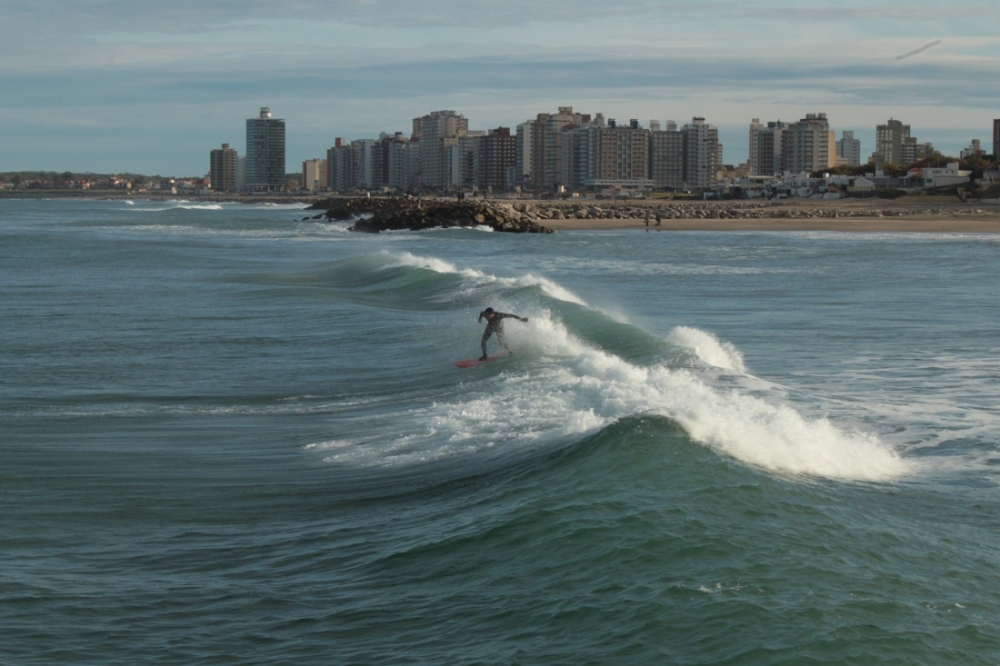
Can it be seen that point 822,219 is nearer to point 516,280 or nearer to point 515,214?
point 515,214

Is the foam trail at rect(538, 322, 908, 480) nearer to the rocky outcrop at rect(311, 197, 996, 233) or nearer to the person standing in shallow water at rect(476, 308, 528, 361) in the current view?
the person standing in shallow water at rect(476, 308, 528, 361)

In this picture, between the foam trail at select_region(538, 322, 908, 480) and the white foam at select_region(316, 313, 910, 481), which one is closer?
the foam trail at select_region(538, 322, 908, 480)

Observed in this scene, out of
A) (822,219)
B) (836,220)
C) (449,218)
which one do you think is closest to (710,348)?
(449,218)

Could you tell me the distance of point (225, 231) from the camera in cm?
7675

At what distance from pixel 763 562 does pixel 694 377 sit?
700 centimetres

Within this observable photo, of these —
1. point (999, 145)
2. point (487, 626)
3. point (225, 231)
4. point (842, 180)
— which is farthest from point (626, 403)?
point (999, 145)

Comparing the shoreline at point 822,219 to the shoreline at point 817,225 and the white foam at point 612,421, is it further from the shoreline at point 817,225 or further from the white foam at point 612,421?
the white foam at point 612,421

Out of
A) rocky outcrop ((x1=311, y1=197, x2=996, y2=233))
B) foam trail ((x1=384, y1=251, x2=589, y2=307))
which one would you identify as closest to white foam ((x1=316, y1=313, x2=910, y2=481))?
foam trail ((x1=384, y1=251, x2=589, y2=307))

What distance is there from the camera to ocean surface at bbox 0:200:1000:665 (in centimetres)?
697

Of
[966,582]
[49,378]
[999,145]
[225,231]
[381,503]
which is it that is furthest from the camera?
[999,145]

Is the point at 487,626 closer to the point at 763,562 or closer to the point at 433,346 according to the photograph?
the point at 763,562

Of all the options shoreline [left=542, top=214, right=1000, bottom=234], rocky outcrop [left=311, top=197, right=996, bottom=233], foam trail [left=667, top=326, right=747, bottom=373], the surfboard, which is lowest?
the surfboard

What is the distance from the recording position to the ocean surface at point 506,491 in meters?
6.97

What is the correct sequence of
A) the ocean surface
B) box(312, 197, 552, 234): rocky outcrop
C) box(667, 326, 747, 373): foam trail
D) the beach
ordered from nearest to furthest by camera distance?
the ocean surface < box(667, 326, 747, 373): foam trail < the beach < box(312, 197, 552, 234): rocky outcrop
